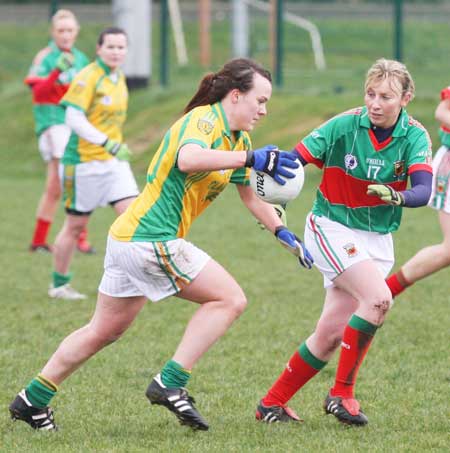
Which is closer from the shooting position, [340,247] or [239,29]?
[340,247]

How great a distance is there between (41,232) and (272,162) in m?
6.57

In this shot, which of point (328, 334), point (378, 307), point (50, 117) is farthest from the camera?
point (50, 117)

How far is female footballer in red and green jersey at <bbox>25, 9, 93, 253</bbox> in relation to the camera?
1096 cm

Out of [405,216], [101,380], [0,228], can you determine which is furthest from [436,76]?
[101,380]

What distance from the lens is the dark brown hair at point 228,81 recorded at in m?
5.05

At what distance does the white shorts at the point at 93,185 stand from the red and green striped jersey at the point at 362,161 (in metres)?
3.54

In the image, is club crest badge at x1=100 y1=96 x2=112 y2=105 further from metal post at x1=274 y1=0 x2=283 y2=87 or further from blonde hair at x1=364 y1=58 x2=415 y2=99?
metal post at x1=274 y1=0 x2=283 y2=87

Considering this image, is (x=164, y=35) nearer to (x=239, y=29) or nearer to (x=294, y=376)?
(x=239, y=29)

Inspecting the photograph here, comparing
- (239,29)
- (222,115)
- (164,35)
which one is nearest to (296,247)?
(222,115)

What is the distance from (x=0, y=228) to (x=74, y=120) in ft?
14.3

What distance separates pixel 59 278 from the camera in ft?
28.9

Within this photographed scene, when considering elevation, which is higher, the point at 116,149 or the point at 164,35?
the point at 116,149

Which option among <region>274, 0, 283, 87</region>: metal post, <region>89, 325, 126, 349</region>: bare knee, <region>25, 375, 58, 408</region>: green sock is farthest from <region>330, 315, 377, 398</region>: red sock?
<region>274, 0, 283, 87</region>: metal post

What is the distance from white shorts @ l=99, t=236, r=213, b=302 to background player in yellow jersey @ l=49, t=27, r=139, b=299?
355 centimetres
